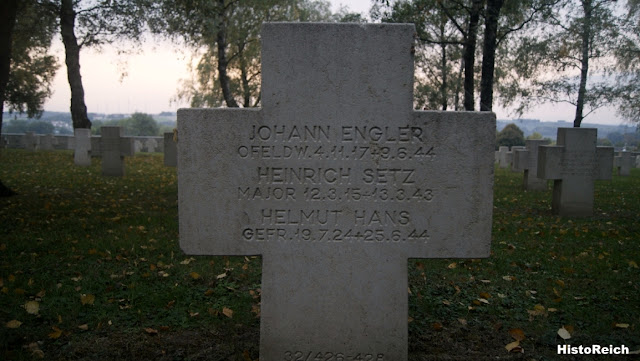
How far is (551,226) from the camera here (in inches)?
336

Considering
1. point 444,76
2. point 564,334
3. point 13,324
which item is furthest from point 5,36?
point 444,76

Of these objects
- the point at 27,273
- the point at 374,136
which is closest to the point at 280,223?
the point at 374,136

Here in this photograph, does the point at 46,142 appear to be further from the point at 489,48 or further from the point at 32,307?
the point at 32,307

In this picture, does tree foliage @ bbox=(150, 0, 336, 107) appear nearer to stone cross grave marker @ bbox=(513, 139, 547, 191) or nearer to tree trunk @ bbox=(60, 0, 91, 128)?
tree trunk @ bbox=(60, 0, 91, 128)

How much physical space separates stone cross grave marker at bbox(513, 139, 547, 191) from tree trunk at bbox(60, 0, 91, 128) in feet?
53.2

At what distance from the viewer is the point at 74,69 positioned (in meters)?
20.4

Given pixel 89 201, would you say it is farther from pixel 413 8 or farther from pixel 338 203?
pixel 413 8

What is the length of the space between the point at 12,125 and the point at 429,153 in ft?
227

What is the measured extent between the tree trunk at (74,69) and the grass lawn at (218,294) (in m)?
13.1

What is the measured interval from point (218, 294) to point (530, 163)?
37.1ft

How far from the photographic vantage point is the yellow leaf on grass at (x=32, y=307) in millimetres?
4320

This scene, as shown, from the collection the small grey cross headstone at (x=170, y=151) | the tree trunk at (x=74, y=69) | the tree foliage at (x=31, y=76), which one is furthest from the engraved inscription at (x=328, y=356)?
the tree foliage at (x=31, y=76)

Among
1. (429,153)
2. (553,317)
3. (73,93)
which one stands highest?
(73,93)

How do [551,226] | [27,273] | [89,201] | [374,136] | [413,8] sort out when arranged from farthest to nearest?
[413,8], [89,201], [551,226], [27,273], [374,136]
